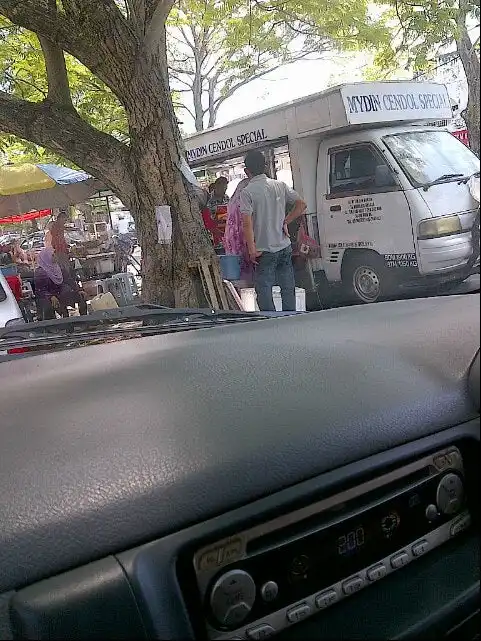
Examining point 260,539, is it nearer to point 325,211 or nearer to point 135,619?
point 135,619

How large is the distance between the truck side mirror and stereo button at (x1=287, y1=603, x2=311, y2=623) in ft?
9.39

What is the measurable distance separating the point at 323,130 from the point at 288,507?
358cm

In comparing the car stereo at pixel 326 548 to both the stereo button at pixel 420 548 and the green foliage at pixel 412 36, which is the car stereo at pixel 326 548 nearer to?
the stereo button at pixel 420 548

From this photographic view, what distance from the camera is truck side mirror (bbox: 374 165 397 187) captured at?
3820 millimetres

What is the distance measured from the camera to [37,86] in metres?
7.17

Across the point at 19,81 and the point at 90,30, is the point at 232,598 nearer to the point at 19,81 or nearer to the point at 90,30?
the point at 90,30

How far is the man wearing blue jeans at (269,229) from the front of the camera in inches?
144

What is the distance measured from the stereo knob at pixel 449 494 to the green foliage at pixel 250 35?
298 centimetres

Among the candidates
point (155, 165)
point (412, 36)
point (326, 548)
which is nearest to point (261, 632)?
point (326, 548)

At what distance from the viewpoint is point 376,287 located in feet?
11.3

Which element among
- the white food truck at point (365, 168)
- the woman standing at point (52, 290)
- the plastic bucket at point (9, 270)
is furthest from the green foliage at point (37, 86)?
the white food truck at point (365, 168)

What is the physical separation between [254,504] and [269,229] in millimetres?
2591

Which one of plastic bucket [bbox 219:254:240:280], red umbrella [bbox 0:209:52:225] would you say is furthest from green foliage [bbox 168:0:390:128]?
red umbrella [bbox 0:209:52:225]

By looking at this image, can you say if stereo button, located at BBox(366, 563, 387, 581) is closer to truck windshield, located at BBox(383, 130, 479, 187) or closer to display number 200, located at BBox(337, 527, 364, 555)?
display number 200, located at BBox(337, 527, 364, 555)
